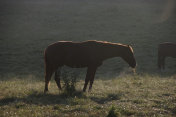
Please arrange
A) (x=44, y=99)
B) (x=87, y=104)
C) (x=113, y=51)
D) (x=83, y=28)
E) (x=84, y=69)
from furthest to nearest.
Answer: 1. (x=83, y=28)
2. (x=84, y=69)
3. (x=113, y=51)
4. (x=44, y=99)
5. (x=87, y=104)

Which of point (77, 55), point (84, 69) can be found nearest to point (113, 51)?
point (77, 55)

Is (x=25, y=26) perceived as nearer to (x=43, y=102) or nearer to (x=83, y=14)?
(x=83, y=14)

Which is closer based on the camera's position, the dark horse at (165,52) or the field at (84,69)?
the field at (84,69)

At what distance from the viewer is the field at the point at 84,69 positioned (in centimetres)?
833

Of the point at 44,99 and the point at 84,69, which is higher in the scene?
the point at 44,99

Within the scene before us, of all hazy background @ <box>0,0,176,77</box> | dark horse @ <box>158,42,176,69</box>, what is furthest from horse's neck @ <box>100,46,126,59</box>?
dark horse @ <box>158,42,176,69</box>

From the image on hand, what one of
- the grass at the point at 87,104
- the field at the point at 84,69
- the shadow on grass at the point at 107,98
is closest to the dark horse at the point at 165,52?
the field at the point at 84,69

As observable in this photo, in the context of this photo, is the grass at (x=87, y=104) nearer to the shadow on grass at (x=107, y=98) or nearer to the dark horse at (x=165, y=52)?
the shadow on grass at (x=107, y=98)

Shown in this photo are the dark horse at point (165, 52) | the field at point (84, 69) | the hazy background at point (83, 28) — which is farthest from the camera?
the hazy background at point (83, 28)

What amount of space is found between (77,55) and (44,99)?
3.00 m

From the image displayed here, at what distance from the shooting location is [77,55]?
38.0 ft

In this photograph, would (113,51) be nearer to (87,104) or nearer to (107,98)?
(107,98)

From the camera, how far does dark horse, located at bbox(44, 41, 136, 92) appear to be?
1141 cm

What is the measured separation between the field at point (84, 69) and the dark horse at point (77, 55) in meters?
1.00
